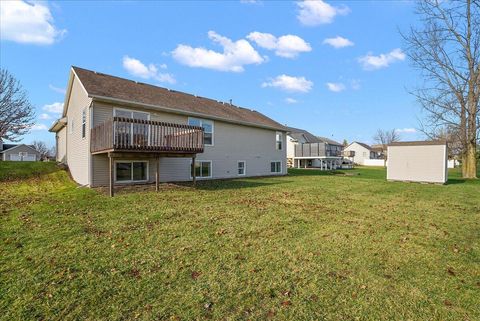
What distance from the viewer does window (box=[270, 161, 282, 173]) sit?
75.6 feet

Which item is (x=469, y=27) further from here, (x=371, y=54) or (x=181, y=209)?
(x=181, y=209)

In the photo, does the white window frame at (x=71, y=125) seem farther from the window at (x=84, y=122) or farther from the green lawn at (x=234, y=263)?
the green lawn at (x=234, y=263)

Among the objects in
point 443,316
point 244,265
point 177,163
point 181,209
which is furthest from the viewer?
point 177,163

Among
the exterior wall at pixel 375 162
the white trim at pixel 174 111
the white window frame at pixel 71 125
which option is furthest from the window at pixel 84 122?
the exterior wall at pixel 375 162

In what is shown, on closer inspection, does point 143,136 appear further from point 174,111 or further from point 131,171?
point 174,111

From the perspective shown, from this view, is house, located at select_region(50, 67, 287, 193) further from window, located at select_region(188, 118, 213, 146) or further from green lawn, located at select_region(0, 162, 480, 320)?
green lawn, located at select_region(0, 162, 480, 320)

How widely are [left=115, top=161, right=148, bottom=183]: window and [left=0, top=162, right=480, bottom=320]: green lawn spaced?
4.89 meters

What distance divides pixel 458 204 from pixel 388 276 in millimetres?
8439

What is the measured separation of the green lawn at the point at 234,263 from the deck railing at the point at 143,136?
111 inches

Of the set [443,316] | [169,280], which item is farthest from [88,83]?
[443,316]

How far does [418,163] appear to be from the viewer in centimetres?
1862

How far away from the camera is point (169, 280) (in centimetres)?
388

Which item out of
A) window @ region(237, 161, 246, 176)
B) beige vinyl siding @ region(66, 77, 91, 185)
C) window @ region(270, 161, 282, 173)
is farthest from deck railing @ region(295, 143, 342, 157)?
beige vinyl siding @ region(66, 77, 91, 185)

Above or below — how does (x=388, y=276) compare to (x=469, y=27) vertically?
below
